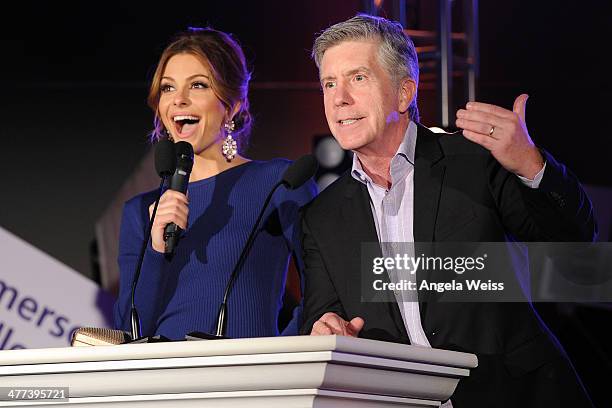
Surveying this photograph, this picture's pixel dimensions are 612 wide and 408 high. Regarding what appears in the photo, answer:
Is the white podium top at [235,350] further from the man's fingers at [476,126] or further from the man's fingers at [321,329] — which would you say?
the man's fingers at [476,126]

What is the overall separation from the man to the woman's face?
0.48 metres

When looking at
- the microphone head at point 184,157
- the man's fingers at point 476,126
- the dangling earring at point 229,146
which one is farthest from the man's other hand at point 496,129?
the dangling earring at point 229,146

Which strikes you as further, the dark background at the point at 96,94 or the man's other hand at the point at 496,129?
the dark background at the point at 96,94

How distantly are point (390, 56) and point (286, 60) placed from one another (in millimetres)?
1213

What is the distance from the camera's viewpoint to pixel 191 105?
9.68 ft

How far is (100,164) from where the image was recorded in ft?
12.4

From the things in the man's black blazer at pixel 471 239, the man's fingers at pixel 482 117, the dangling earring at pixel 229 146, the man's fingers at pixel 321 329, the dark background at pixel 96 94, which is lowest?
the man's fingers at pixel 321 329

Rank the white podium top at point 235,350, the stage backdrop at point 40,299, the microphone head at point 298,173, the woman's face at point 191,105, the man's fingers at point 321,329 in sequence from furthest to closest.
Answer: the stage backdrop at point 40,299 < the woman's face at point 191,105 < the microphone head at point 298,173 < the man's fingers at point 321,329 < the white podium top at point 235,350

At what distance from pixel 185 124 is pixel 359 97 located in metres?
0.66

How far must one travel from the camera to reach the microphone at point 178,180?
234cm

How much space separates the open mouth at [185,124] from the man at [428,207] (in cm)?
51

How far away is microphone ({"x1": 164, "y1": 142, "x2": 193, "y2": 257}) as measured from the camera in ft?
7.69

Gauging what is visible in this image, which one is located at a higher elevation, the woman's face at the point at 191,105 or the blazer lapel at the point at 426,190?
the woman's face at the point at 191,105

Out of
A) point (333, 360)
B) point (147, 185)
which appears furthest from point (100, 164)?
point (333, 360)
